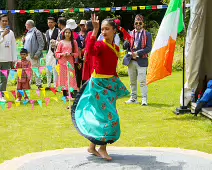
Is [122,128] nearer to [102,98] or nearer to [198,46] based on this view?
[198,46]

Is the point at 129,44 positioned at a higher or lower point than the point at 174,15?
lower

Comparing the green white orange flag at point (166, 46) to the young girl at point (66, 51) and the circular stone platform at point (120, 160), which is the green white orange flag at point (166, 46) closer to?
→ the circular stone platform at point (120, 160)

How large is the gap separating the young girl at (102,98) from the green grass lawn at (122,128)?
113 cm

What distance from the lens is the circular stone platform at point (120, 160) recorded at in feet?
18.0

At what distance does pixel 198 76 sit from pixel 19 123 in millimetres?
3243

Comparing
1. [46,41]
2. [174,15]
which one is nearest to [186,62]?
[174,15]

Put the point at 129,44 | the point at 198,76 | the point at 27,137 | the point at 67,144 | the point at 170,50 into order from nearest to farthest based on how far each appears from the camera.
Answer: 1. the point at 67,144
2. the point at 27,137
3. the point at 170,50
4. the point at 198,76
5. the point at 129,44

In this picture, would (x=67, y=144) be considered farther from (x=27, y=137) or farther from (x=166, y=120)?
(x=166, y=120)

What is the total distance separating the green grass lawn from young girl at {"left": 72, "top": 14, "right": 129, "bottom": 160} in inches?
44.6

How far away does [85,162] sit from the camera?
223 inches

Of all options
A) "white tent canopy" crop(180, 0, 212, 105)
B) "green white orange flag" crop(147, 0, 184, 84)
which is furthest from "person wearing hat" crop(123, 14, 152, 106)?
"green white orange flag" crop(147, 0, 184, 84)

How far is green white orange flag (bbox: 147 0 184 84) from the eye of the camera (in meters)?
8.30

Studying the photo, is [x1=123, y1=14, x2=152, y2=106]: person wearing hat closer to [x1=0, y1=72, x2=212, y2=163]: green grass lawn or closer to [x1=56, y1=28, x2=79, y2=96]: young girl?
[x1=0, y1=72, x2=212, y2=163]: green grass lawn

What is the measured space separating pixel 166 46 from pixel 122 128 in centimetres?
154
